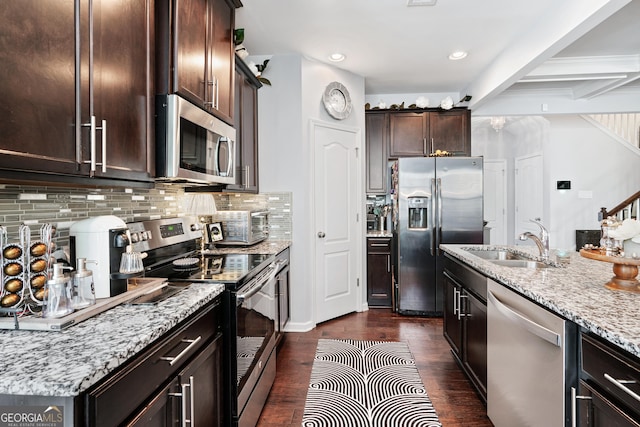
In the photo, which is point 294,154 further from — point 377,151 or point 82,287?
point 82,287

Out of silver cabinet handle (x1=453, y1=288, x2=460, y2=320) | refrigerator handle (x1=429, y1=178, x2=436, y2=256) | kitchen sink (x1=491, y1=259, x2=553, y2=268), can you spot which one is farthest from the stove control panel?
refrigerator handle (x1=429, y1=178, x2=436, y2=256)

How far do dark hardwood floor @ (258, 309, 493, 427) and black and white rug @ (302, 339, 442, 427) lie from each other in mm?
69

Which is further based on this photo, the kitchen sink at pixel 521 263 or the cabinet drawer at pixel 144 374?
the kitchen sink at pixel 521 263

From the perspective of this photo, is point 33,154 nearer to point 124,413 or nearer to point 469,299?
point 124,413

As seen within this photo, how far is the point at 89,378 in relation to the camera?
762 mm

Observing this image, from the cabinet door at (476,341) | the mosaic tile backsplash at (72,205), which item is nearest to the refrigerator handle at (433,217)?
the cabinet door at (476,341)

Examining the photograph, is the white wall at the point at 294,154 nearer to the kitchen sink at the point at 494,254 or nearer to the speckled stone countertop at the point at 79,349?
the kitchen sink at the point at 494,254

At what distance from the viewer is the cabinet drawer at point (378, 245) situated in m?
4.21

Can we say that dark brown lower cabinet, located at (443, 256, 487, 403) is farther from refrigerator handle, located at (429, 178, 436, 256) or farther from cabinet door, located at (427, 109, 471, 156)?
cabinet door, located at (427, 109, 471, 156)

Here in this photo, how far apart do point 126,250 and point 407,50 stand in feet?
10.0

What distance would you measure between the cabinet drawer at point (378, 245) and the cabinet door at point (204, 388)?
2.84 m

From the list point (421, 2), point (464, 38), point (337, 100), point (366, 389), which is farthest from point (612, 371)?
point (337, 100)

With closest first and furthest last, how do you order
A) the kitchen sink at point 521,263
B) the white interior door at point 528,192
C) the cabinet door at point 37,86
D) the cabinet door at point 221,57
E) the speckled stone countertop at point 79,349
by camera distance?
1. the speckled stone countertop at point 79,349
2. the cabinet door at point 37,86
3. the cabinet door at point 221,57
4. the kitchen sink at point 521,263
5. the white interior door at point 528,192

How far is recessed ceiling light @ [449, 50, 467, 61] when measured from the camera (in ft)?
11.1
